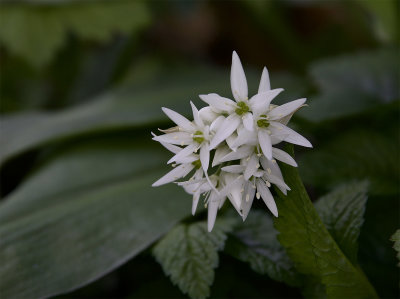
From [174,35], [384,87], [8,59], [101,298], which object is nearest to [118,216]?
[101,298]

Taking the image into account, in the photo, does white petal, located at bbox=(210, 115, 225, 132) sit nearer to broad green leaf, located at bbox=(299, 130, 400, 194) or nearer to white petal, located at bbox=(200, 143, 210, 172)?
white petal, located at bbox=(200, 143, 210, 172)

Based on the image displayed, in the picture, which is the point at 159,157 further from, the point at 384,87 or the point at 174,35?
the point at 174,35

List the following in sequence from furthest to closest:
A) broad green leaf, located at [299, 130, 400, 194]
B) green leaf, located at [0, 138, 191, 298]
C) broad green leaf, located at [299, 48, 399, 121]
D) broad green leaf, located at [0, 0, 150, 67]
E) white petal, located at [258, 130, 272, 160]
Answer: broad green leaf, located at [0, 0, 150, 67] → broad green leaf, located at [299, 48, 399, 121] → broad green leaf, located at [299, 130, 400, 194] → green leaf, located at [0, 138, 191, 298] → white petal, located at [258, 130, 272, 160]

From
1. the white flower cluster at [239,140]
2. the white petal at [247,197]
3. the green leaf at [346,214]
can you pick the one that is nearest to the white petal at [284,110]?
the white flower cluster at [239,140]

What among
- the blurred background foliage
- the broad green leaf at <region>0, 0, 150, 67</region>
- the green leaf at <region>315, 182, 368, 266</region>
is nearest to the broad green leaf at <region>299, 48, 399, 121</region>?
the blurred background foliage

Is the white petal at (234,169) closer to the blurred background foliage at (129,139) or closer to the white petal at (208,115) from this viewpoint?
the white petal at (208,115)

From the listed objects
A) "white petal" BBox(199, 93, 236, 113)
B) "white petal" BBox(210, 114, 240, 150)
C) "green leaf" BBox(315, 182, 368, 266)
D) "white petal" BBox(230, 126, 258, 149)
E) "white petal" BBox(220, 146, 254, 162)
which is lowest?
"green leaf" BBox(315, 182, 368, 266)

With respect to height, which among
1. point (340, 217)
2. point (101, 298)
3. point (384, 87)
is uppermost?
point (384, 87)
